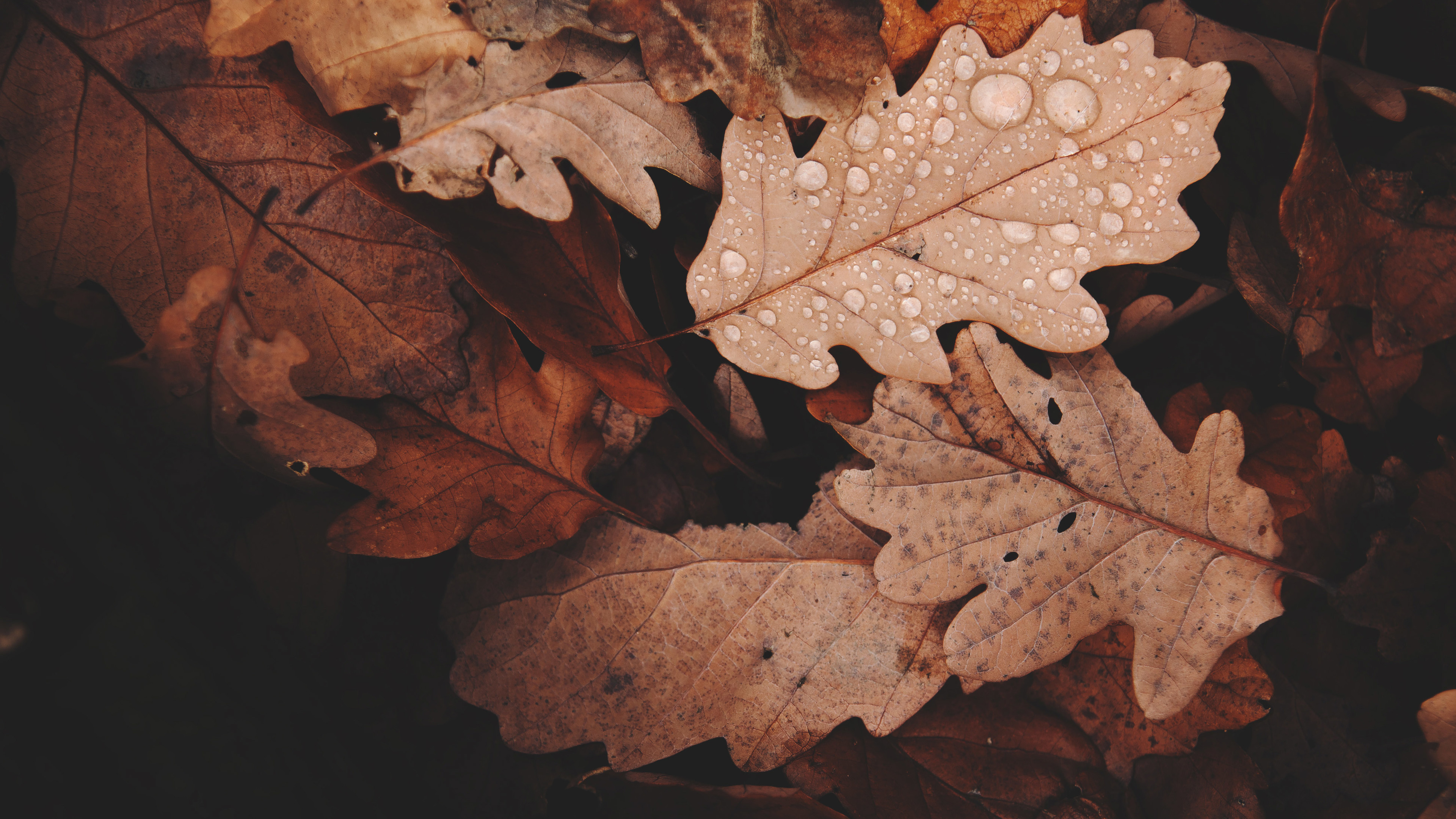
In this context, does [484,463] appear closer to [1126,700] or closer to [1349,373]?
[1126,700]

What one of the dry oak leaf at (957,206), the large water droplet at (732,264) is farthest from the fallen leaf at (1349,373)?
the large water droplet at (732,264)

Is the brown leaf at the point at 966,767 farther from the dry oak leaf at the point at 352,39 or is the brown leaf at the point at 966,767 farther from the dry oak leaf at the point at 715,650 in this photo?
the dry oak leaf at the point at 352,39

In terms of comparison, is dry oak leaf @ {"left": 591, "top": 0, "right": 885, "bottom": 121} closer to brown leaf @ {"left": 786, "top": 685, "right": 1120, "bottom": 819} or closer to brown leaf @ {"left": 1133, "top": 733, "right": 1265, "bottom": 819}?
brown leaf @ {"left": 786, "top": 685, "right": 1120, "bottom": 819}

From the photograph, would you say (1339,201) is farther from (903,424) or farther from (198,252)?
(198,252)

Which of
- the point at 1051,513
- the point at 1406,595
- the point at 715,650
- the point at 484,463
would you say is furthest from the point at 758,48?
the point at 1406,595

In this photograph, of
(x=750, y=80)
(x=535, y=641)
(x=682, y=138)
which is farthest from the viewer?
(x=535, y=641)

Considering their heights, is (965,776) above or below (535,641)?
below

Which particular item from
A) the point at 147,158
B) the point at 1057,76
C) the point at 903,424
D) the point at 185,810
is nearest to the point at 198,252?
the point at 147,158
